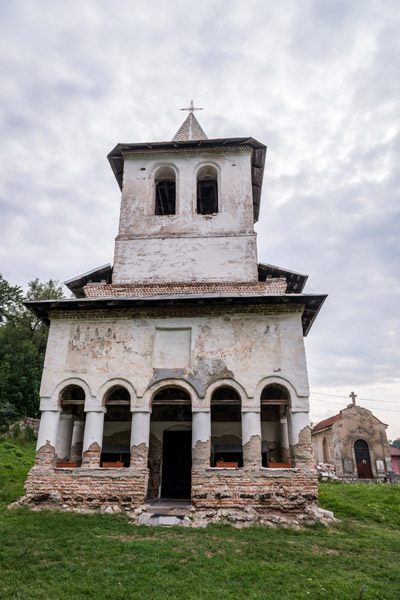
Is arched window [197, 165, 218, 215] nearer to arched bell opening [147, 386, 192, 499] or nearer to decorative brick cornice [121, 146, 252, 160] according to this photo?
decorative brick cornice [121, 146, 252, 160]

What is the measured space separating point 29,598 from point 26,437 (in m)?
20.4

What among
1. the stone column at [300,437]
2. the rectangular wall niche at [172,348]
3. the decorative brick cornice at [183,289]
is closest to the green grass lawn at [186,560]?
the stone column at [300,437]

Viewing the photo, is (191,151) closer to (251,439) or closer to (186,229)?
(186,229)

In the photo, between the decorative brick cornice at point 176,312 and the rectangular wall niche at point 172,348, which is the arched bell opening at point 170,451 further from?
the decorative brick cornice at point 176,312

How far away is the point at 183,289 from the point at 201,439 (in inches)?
193

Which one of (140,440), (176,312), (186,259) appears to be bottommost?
(140,440)

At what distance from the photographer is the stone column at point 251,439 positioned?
10.4m

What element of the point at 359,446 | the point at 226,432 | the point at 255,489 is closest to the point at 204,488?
the point at 255,489

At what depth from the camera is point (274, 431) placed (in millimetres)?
13297

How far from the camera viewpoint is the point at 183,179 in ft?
51.3

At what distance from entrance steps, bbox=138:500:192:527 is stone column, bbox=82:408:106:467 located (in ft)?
6.11

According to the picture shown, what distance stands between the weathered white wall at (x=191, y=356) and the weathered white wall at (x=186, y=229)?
2.54 m

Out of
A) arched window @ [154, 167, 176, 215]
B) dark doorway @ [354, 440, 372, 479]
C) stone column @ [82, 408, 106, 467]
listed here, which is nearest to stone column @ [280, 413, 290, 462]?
stone column @ [82, 408, 106, 467]

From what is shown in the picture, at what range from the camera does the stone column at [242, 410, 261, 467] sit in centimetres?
1037
